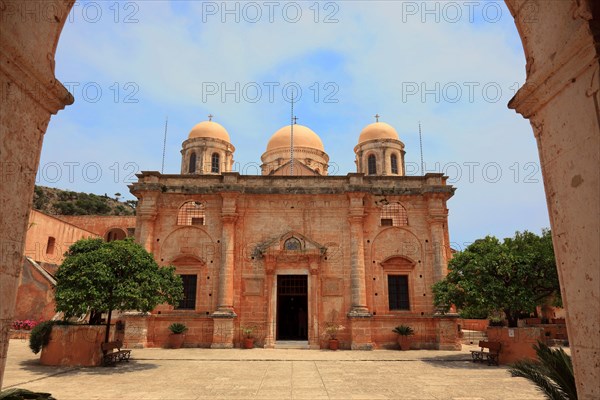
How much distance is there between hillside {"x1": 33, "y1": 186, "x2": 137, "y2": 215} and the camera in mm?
52500

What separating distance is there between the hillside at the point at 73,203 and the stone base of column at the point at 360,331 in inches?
1833

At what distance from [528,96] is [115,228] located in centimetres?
3749

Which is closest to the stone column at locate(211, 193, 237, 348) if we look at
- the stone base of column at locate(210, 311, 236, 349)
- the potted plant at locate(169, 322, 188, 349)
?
the stone base of column at locate(210, 311, 236, 349)

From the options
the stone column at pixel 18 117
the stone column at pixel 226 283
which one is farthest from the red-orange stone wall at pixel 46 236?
the stone column at pixel 18 117

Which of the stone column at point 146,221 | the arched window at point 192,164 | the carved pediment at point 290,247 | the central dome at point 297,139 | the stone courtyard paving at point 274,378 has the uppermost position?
the central dome at point 297,139

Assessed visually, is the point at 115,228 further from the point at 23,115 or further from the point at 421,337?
the point at 23,115

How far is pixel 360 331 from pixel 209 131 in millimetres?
19999

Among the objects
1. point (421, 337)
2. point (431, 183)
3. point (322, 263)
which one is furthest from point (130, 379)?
point (431, 183)

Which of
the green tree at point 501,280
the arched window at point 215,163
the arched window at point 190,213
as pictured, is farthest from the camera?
the arched window at point 215,163

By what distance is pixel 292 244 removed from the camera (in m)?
19.4

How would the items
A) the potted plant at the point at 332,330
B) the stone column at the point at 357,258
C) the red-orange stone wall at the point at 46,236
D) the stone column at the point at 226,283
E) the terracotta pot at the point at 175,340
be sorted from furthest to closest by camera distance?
the red-orange stone wall at the point at 46,236 → the stone column at the point at 357,258 → the potted plant at the point at 332,330 → the stone column at the point at 226,283 → the terracotta pot at the point at 175,340

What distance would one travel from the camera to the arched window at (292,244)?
19344mm

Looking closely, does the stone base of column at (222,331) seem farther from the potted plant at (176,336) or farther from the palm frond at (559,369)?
the palm frond at (559,369)

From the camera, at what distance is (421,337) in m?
18.4
